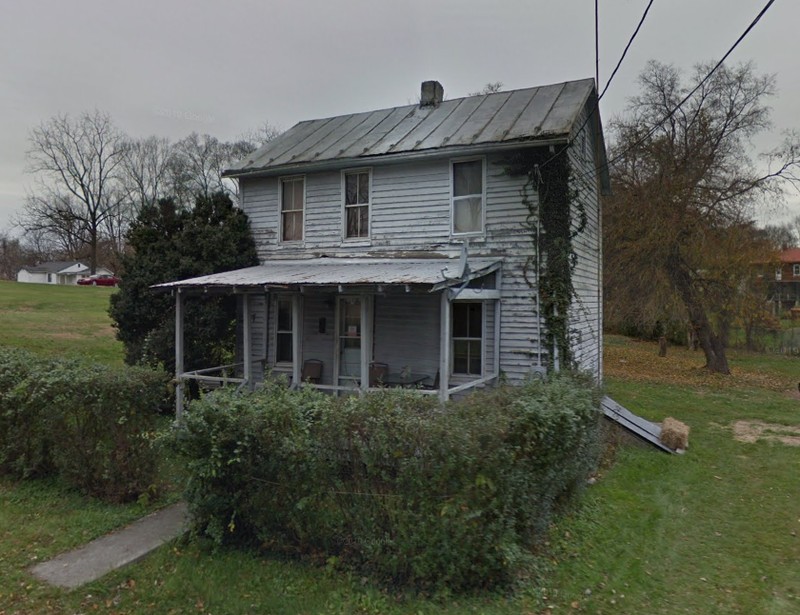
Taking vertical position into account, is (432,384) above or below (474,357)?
below

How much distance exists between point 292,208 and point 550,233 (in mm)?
5918

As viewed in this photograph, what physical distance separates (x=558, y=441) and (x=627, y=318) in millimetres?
17945

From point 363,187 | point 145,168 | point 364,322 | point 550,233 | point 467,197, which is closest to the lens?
point 364,322

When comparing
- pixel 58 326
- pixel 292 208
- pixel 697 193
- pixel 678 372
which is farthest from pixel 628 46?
pixel 58 326

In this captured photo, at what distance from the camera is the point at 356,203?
11023mm

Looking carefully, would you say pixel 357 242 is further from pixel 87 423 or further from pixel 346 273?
pixel 87 423

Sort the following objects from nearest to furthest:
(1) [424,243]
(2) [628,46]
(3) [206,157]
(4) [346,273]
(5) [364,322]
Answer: (2) [628,46]
(5) [364,322]
(4) [346,273]
(1) [424,243]
(3) [206,157]

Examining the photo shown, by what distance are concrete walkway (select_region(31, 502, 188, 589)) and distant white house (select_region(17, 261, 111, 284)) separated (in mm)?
79406

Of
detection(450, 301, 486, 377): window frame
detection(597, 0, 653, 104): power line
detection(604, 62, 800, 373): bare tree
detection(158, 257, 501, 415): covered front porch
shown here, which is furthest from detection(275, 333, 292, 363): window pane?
detection(604, 62, 800, 373): bare tree

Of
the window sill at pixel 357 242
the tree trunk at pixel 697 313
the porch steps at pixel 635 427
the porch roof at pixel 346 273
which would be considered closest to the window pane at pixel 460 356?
the porch roof at pixel 346 273

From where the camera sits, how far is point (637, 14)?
20.4ft

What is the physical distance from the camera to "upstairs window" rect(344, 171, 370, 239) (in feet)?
35.9

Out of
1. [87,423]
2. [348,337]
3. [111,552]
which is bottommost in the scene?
[111,552]

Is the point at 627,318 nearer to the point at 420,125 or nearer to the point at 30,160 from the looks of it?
the point at 420,125
